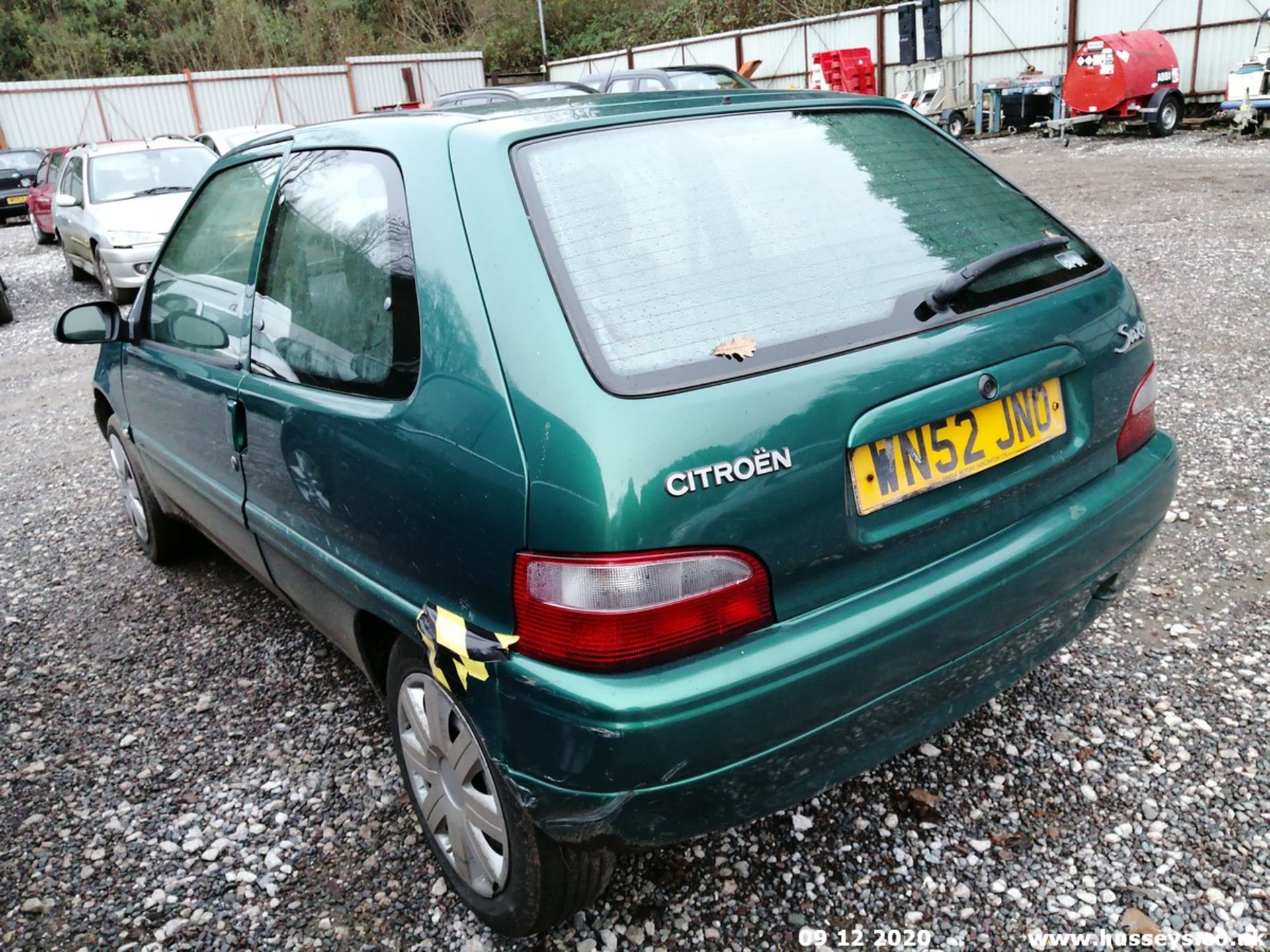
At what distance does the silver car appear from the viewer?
396 inches

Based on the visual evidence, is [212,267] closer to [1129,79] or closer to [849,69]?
[1129,79]

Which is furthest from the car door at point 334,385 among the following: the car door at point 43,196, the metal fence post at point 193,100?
the metal fence post at point 193,100

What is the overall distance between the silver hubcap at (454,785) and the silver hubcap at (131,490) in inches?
98.4

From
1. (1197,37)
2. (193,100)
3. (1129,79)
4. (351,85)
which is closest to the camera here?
(1129,79)

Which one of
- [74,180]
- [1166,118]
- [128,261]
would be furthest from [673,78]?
[1166,118]

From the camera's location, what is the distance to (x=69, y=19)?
3969 cm

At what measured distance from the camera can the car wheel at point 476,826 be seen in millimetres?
1949

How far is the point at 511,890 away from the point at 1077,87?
18.1m

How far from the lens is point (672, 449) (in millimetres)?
1662

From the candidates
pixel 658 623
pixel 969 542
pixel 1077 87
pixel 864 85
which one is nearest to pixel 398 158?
pixel 658 623

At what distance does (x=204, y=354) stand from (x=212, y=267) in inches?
13.9

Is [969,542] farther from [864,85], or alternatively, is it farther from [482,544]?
[864,85]

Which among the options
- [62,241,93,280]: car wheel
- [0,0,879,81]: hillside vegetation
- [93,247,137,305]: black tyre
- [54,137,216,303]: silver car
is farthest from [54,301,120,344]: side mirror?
[0,0,879,81]: hillside vegetation

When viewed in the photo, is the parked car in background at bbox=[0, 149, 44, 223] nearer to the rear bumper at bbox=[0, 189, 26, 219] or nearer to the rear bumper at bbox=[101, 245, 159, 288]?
the rear bumper at bbox=[0, 189, 26, 219]
